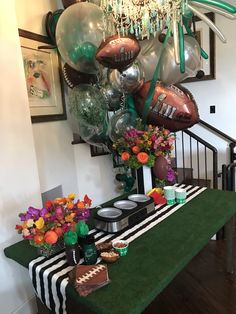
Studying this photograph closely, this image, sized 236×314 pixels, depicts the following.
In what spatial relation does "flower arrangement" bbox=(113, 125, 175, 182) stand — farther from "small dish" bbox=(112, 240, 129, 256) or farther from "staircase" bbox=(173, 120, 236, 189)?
"staircase" bbox=(173, 120, 236, 189)

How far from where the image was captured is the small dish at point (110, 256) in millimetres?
1182

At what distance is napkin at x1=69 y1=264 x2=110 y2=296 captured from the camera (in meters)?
0.99

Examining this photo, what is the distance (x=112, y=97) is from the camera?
2238 millimetres

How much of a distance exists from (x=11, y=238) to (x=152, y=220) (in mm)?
853

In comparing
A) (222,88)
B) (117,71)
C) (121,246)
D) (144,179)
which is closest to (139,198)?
(144,179)

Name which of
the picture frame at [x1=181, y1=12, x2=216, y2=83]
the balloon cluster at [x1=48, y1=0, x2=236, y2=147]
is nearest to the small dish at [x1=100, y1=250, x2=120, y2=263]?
the balloon cluster at [x1=48, y1=0, x2=236, y2=147]

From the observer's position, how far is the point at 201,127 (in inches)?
143

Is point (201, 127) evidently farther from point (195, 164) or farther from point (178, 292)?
point (178, 292)

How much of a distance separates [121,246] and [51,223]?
344mm

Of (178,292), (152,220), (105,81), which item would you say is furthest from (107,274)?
(105,81)

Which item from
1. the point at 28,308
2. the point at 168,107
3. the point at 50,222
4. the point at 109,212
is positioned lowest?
the point at 28,308

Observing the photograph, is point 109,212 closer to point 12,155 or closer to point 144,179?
point 144,179

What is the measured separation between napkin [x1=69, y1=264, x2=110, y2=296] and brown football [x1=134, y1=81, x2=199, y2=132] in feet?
4.72

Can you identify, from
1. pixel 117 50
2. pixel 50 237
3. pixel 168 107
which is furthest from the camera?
pixel 168 107
